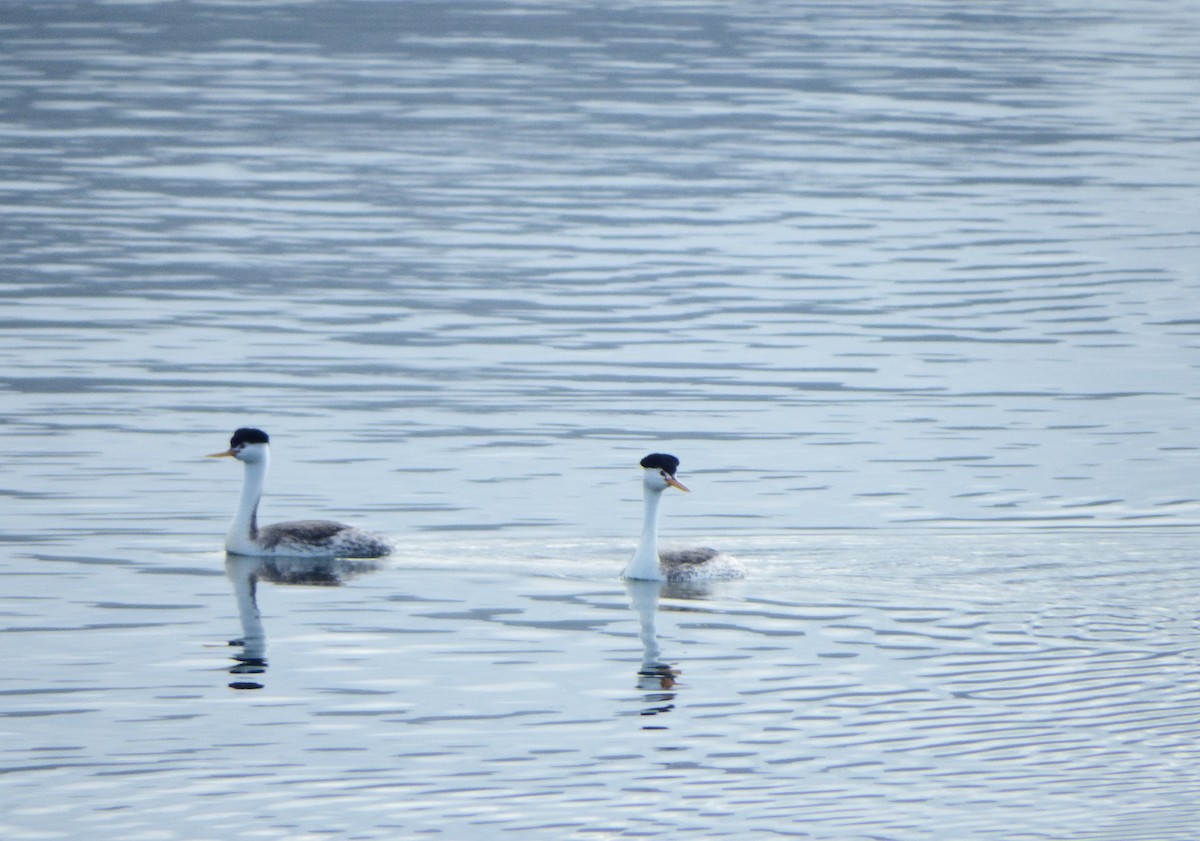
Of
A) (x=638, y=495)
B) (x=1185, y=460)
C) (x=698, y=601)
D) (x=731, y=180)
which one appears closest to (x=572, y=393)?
(x=638, y=495)

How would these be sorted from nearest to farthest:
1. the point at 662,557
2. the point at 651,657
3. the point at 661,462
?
the point at 651,657 → the point at 662,557 → the point at 661,462

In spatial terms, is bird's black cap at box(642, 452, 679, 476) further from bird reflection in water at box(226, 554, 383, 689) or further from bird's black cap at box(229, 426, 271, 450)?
bird's black cap at box(229, 426, 271, 450)

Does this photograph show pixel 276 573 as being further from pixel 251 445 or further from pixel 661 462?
pixel 661 462

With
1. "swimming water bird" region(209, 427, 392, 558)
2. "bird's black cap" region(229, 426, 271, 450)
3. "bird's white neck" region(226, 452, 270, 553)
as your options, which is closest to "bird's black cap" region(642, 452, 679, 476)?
"swimming water bird" region(209, 427, 392, 558)

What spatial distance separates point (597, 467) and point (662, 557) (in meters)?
4.01

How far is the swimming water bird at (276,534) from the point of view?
17875 millimetres

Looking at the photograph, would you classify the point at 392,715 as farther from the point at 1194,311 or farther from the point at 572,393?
the point at 1194,311

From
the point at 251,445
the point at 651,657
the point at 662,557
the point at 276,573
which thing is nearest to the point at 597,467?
the point at 251,445

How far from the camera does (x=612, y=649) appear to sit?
15422 mm

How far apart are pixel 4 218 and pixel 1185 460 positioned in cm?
2024

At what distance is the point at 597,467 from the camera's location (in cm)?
2145

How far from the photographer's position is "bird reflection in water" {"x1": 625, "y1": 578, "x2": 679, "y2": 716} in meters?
14.2

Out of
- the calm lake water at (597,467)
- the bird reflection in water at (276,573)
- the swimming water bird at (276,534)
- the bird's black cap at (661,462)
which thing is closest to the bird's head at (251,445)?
the swimming water bird at (276,534)

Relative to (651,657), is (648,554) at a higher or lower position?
higher
